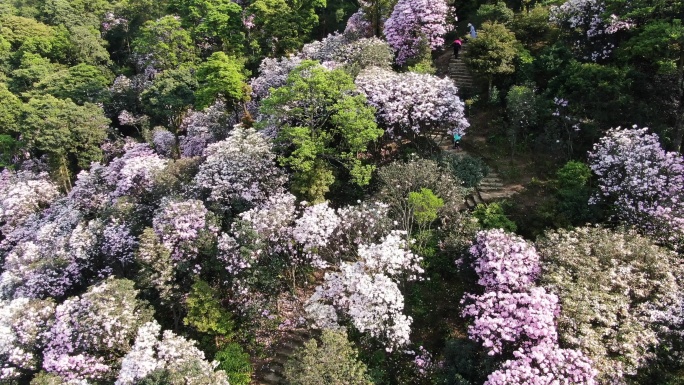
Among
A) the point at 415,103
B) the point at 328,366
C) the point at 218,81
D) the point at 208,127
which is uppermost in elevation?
the point at 415,103

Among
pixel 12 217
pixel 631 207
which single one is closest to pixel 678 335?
pixel 631 207

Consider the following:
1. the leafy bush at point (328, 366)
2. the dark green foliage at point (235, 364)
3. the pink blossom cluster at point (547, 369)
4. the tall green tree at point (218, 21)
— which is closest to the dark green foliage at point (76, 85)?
the tall green tree at point (218, 21)

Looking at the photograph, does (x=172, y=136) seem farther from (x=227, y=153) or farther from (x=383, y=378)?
(x=383, y=378)

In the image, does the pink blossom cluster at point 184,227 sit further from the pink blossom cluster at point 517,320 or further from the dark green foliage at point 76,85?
the dark green foliage at point 76,85

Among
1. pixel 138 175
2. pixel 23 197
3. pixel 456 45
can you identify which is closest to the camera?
pixel 138 175

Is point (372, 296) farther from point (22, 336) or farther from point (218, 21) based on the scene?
point (218, 21)

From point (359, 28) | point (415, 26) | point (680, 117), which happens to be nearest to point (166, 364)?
point (415, 26)
